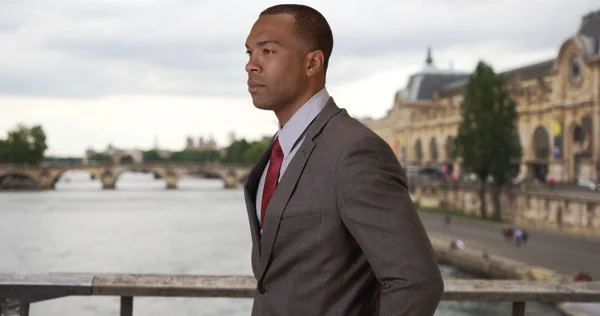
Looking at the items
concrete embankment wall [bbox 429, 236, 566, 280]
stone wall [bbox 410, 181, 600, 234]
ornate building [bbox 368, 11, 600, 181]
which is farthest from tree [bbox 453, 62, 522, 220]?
concrete embankment wall [bbox 429, 236, 566, 280]

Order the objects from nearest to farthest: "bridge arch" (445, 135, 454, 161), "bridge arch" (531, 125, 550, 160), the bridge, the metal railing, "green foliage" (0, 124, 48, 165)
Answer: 1. the metal railing
2. "bridge arch" (531, 125, 550, 160)
3. "bridge arch" (445, 135, 454, 161)
4. the bridge
5. "green foliage" (0, 124, 48, 165)

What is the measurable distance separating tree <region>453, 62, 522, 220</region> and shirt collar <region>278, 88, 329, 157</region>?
2647 centimetres

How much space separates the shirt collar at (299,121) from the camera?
1352 millimetres

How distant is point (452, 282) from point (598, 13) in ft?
99.1

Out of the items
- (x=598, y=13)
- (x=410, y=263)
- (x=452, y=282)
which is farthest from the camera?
(x=598, y=13)

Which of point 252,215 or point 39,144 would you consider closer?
point 252,215

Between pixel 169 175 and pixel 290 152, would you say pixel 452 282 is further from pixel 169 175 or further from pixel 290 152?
pixel 169 175

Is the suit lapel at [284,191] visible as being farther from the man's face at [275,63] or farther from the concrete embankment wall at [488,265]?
the concrete embankment wall at [488,265]

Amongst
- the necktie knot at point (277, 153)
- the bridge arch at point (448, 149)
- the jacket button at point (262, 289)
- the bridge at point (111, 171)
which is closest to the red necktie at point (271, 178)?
the necktie knot at point (277, 153)

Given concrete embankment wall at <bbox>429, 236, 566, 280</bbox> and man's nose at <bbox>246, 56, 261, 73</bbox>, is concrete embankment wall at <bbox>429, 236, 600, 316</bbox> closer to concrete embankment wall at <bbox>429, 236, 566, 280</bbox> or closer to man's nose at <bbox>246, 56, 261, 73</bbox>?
concrete embankment wall at <bbox>429, 236, 566, 280</bbox>

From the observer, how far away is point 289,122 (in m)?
1.36

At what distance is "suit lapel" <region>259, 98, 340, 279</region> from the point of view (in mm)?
1277

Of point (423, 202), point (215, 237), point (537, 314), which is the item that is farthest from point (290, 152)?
point (423, 202)

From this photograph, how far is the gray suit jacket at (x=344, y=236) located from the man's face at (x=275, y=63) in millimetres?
78
